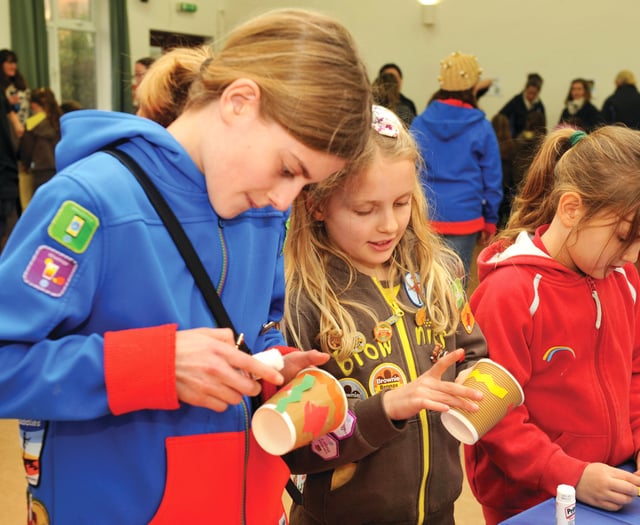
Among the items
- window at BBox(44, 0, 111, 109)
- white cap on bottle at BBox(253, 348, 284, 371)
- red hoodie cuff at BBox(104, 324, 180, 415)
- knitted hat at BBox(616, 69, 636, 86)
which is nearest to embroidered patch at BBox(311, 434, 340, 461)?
white cap on bottle at BBox(253, 348, 284, 371)

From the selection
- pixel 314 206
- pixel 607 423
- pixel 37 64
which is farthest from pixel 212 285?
pixel 37 64

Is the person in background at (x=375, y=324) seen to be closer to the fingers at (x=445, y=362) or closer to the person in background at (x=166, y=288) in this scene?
the fingers at (x=445, y=362)

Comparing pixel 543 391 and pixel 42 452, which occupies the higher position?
pixel 42 452

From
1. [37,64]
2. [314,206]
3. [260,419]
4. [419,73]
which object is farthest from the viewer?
[419,73]

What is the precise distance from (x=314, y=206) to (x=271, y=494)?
582 mm

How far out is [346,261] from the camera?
148cm

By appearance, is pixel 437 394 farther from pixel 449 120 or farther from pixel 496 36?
pixel 496 36

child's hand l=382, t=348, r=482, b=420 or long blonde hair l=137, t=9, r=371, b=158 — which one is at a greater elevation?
long blonde hair l=137, t=9, r=371, b=158

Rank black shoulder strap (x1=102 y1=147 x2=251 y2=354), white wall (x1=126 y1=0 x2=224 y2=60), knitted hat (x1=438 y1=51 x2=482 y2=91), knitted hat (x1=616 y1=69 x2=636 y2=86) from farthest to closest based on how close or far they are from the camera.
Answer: white wall (x1=126 y1=0 x2=224 y2=60) → knitted hat (x1=616 y1=69 x2=636 y2=86) → knitted hat (x1=438 y1=51 x2=482 y2=91) → black shoulder strap (x1=102 y1=147 x2=251 y2=354)

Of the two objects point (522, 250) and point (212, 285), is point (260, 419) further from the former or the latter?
point (522, 250)

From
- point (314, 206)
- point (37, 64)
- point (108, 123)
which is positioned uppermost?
point (108, 123)

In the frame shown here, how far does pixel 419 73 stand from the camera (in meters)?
9.11

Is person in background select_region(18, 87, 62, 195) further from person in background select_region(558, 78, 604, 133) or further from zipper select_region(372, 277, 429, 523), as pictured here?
zipper select_region(372, 277, 429, 523)

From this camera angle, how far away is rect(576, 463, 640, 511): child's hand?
1.32 meters
